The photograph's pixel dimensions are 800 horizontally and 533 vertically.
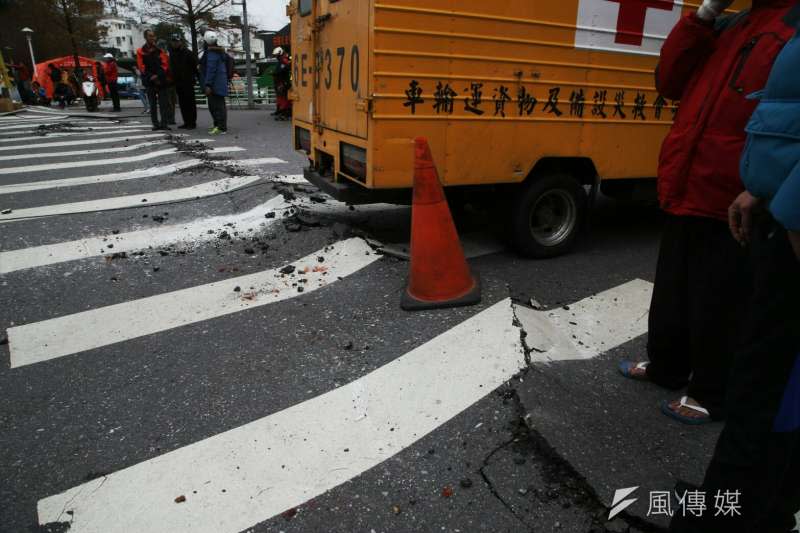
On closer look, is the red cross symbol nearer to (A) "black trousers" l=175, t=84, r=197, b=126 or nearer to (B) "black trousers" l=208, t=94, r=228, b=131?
(B) "black trousers" l=208, t=94, r=228, b=131

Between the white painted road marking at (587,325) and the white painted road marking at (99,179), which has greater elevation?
the white painted road marking at (99,179)

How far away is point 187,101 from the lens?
13.1 metres

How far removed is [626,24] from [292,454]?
4574 millimetres

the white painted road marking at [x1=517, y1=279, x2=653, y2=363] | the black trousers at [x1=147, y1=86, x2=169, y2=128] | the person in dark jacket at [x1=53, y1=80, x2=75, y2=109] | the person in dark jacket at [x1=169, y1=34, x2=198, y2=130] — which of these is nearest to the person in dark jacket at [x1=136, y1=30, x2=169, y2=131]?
the black trousers at [x1=147, y1=86, x2=169, y2=128]

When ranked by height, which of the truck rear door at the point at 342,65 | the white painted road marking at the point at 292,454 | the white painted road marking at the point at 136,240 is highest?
the truck rear door at the point at 342,65

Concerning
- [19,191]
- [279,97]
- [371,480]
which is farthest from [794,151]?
[279,97]

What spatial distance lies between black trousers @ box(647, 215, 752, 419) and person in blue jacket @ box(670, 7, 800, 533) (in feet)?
2.24

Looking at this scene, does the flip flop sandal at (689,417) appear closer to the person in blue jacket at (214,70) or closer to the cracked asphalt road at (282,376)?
the cracked asphalt road at (282,376)

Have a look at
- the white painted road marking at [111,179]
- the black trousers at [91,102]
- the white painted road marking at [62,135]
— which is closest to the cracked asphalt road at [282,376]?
the white painted road marking at [111,179]

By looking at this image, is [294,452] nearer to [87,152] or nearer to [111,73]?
[87,152]

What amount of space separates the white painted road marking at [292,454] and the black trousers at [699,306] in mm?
837

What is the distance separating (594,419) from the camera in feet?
8.92

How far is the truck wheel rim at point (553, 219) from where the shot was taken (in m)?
5.20

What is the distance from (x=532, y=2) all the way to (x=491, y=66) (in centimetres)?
61
